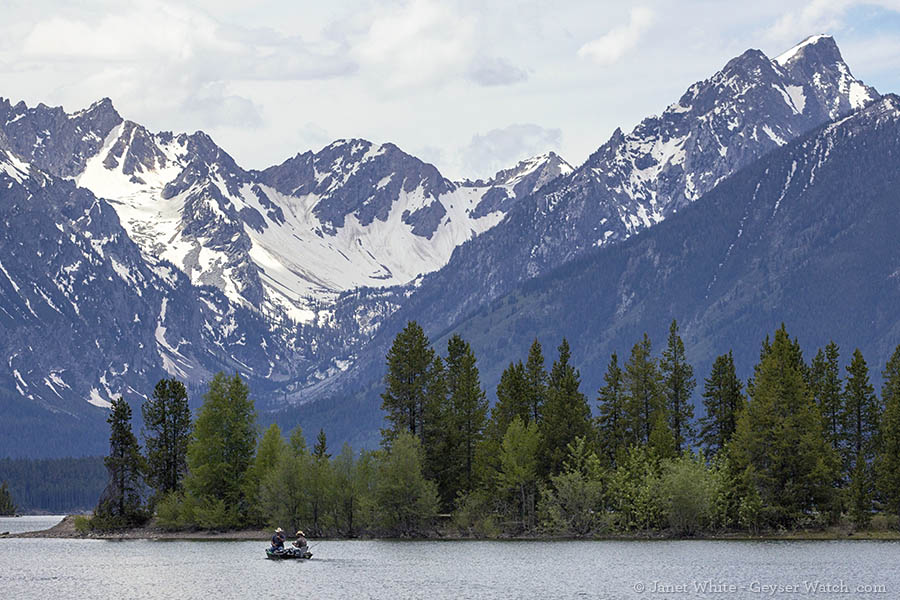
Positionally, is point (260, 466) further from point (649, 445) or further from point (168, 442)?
point (649, 445)

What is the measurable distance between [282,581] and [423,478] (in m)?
42.4

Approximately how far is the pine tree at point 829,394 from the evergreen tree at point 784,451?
11678 mm

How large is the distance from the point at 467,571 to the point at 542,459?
35.5 meters

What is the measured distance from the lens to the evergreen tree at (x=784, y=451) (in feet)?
494

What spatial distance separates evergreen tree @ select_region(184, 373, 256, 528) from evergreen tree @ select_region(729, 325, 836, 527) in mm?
54481

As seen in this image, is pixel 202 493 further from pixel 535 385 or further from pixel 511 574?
pixel 511 574

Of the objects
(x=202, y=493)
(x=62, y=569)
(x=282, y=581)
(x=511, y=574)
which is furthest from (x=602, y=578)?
(x=202, y=493)

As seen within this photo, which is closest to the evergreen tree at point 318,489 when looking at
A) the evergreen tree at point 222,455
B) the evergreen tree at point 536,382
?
the evergreen tree at point 222,455

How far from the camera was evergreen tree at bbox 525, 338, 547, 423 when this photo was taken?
169625 mm

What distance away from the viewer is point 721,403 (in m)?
172

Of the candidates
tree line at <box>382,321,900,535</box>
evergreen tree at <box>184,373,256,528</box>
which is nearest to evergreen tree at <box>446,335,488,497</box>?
tree line at <box>382,321,900,535</box>

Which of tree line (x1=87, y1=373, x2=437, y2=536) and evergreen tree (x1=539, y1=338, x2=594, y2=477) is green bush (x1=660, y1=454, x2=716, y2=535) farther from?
tree line (x1=87, y1=373, x2=437, y2=536)

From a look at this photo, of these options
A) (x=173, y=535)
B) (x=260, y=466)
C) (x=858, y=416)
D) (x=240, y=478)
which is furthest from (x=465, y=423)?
(x=858, y=416)

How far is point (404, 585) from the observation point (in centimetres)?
11662
